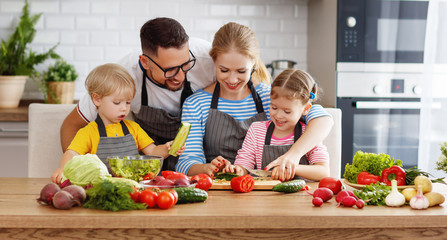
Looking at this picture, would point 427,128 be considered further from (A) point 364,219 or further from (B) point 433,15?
(A) point 364,219

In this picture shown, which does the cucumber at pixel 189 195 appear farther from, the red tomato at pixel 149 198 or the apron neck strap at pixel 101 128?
the apron neck strap at pixel 101 128

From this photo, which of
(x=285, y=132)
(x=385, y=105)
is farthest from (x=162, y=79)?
(x=385, y=105)

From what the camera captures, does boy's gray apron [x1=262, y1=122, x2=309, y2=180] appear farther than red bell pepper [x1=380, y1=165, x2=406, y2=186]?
Yes

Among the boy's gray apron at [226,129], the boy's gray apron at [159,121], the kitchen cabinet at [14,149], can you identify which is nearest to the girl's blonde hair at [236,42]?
the boy's gray apron at [226,129]

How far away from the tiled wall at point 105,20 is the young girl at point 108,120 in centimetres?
209

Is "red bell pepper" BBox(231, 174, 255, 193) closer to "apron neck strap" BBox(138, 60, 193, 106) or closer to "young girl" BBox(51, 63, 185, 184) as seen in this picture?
"young girl" BBox(51, 63, 185, 184)

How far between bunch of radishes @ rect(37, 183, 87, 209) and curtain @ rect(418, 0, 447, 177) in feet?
7.37

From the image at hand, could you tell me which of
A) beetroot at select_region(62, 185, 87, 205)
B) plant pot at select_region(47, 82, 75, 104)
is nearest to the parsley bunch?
beetroot at select_region(62, 185, 87, 205)

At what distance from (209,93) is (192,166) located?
45 centimetres

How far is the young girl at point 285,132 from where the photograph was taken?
2369mm

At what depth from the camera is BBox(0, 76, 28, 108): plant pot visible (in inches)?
160

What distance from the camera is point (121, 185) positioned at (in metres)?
1.65

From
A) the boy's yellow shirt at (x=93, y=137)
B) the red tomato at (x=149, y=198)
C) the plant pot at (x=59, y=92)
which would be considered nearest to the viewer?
the red tomato at (x=149, y=198)

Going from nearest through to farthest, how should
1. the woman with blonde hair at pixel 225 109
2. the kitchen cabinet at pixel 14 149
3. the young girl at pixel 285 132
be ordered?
1. the young girl at pixel 285 132
2. the woman with blonde hair at pixel 225 109
3. the kitchen cabinet at pixel 14 149
